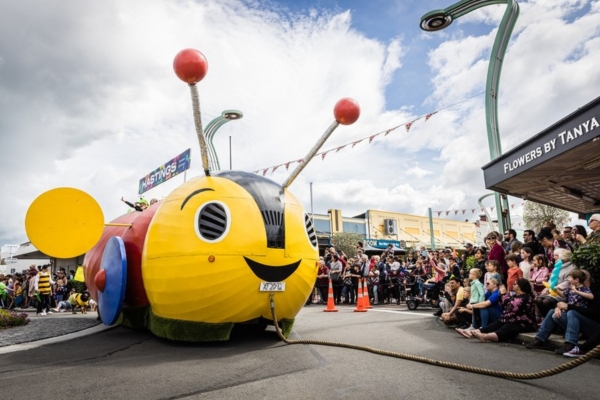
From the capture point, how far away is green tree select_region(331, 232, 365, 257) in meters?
40.4

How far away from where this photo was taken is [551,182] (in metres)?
9.03

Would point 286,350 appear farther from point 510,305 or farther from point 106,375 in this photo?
point 510,305

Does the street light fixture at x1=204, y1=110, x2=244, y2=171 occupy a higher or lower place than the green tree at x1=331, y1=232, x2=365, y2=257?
higher

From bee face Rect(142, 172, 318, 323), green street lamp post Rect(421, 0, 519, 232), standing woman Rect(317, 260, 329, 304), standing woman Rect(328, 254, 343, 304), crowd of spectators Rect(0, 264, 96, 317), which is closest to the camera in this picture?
bee face Rect(142, 172, 318, 323)

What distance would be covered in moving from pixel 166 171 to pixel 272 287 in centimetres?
2071

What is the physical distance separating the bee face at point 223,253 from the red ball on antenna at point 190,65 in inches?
57.9

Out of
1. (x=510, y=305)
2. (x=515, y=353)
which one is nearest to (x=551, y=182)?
(x=510, y=305)

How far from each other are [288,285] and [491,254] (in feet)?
17.1

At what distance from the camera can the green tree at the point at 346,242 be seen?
133 feet

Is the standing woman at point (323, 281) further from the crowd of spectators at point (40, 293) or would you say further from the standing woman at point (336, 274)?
the crowd of spectators at point (40, 293)

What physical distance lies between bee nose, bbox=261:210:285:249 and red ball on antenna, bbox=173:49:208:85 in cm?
193

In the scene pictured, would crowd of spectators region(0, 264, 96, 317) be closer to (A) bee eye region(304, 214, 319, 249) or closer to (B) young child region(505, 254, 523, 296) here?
(A) bee eye region(304, 214, 319, 249)

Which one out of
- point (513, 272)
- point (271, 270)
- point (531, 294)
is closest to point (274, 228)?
point (271, 270)

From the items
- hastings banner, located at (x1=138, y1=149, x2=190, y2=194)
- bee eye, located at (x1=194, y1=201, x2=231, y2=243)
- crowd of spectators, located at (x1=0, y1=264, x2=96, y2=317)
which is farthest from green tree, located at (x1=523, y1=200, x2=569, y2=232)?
bee eye, located at (x1=194, y1=201, x2=231, y2=243)
